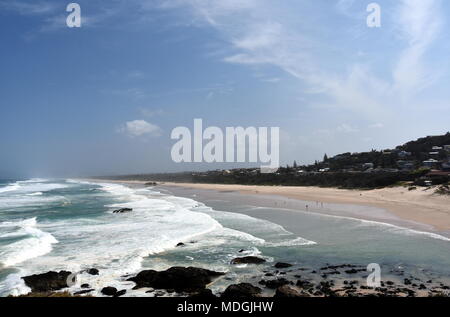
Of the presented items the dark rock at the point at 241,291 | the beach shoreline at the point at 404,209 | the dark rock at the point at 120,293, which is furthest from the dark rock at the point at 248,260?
the beach shoreline at the point at 404,209

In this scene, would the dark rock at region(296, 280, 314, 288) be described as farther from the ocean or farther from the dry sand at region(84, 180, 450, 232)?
the dry sand at region(84, 180, 450, 232)

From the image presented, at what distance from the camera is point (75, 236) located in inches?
833

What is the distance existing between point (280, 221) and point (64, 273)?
1702 centimetres

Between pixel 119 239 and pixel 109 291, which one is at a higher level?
pixel 109 291

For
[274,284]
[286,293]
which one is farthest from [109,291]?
[286,293]

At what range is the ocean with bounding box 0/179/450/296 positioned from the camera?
13.8 m

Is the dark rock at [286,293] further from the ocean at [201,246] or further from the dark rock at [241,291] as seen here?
the ocean at [201,246]

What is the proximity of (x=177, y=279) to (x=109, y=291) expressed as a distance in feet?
7.34

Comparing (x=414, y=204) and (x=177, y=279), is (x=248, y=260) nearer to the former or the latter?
(x=177, y=279)

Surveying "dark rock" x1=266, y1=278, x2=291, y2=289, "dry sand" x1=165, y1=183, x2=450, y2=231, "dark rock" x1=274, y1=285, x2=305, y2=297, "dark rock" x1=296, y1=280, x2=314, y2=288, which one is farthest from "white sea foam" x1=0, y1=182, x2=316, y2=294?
"dry sand" x1=165, y1=183, x2=450, y2=231

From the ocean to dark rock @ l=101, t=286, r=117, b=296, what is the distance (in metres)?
0.31

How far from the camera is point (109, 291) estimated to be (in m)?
11.3

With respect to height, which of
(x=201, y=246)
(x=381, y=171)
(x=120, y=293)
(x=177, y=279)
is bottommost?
(x=201, y=246)

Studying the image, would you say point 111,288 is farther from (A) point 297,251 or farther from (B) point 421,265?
(B) point 421,265
